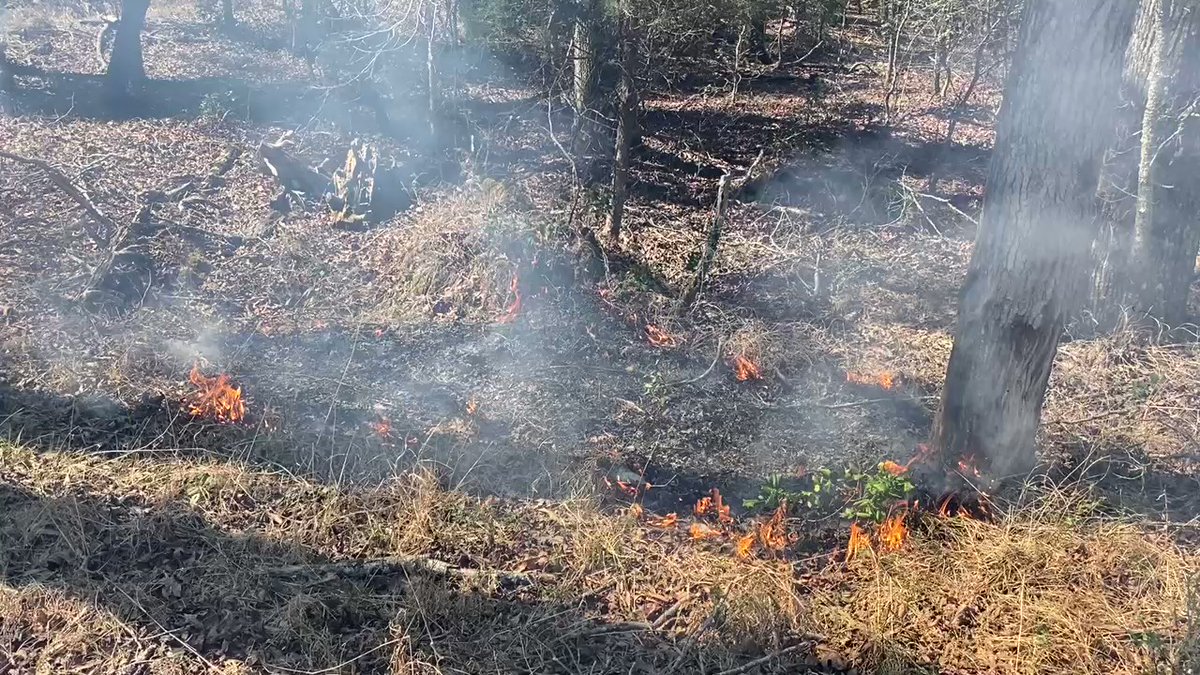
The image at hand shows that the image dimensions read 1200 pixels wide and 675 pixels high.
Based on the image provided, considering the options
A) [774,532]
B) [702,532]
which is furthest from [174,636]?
[774,532]

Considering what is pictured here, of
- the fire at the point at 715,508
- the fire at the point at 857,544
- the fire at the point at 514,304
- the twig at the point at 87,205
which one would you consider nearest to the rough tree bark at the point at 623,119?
the fire at the point at 514,304

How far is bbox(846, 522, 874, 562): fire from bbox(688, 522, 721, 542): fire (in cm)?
57

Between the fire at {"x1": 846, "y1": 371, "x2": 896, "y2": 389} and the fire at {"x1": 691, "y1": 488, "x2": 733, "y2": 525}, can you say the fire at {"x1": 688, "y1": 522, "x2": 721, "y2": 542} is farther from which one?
the fire at {"x1": 846, "y1": 371, "x2": 896, "y2": 389}

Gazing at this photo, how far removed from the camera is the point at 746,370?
4973 millimetres

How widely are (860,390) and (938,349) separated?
0.78 meters

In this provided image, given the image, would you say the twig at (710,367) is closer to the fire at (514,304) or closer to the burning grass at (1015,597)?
the fire at (514,304)

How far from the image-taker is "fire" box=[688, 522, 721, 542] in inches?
144

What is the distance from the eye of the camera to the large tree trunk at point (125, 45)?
955 cm

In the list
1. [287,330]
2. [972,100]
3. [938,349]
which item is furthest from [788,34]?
[287,330]

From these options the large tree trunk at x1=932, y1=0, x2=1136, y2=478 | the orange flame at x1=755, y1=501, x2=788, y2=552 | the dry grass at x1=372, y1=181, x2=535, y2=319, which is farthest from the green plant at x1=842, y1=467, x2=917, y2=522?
the dry grass at x1=372, y1=181, x2=535, y2=319

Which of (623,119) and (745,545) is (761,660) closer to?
(745,545)

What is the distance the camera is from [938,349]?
17.1 ft

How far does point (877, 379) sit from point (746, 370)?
31.4 inches

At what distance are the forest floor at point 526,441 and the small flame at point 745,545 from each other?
0.03 m
